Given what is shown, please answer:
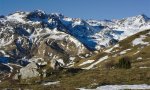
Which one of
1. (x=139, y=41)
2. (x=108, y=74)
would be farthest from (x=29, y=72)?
(x=139, y=41)

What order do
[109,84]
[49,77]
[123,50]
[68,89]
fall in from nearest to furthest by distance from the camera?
[68,89]
[109,84]
[49,77]
[123,50]

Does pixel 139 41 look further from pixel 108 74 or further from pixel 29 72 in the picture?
pixel 108 74

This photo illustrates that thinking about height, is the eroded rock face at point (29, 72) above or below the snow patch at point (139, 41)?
below

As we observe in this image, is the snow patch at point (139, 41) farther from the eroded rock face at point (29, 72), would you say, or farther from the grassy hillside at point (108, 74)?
the eroded rock face at point (29, 72)

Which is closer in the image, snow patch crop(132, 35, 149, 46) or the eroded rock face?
the eroded rock face

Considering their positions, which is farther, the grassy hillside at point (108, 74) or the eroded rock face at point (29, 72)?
the eroded rock face at point (29, 72)

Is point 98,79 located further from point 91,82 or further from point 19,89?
point 19,89

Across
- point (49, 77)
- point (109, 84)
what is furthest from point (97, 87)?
point (49, 77)

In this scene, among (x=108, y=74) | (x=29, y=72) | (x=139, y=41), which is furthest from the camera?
(x=139, y=41)

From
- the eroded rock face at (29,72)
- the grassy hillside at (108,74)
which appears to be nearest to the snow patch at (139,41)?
the grassy hillside at (108,74)

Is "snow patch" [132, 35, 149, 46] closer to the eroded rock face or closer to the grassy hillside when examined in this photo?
the grassy hillside

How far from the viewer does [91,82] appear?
194ft

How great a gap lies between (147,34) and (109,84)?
100086 millimetres

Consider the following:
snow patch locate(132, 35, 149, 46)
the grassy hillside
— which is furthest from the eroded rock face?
snow patch locate(132, 35, 149, 46)
